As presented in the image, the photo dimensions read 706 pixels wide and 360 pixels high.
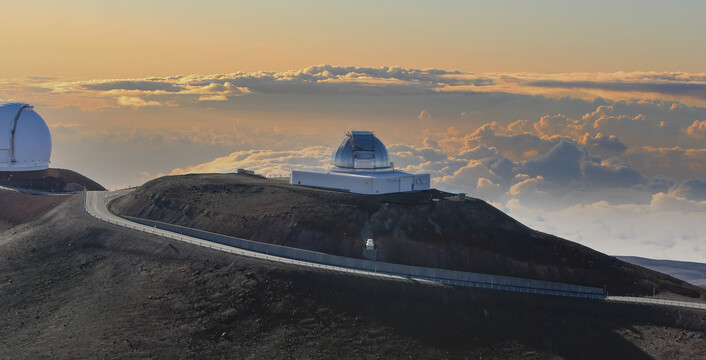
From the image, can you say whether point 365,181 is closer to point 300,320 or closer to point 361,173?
point 361,173

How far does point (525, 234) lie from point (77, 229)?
169 ft

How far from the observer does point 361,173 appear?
3342 inches

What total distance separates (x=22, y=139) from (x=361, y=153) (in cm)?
6327

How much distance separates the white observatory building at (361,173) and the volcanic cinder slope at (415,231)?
2174mm

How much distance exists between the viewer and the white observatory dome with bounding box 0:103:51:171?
11256 cm

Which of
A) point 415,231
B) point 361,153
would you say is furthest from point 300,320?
point 361,153

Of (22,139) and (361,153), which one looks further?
(22,139)

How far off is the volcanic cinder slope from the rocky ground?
233 inches

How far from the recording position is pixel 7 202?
100 m

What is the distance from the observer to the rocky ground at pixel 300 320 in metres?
54.1

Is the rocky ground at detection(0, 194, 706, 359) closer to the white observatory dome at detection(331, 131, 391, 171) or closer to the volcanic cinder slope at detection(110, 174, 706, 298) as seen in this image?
the volcanic cinder slope at detection(110, 174, 706, 298)

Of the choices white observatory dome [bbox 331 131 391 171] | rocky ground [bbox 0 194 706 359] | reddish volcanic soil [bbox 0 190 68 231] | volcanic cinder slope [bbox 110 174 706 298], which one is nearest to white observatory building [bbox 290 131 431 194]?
white observatory dome [bbox 331 131 391 171]

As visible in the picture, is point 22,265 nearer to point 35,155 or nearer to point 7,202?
point 7,202

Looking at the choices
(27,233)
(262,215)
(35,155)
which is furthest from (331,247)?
(35,155)
